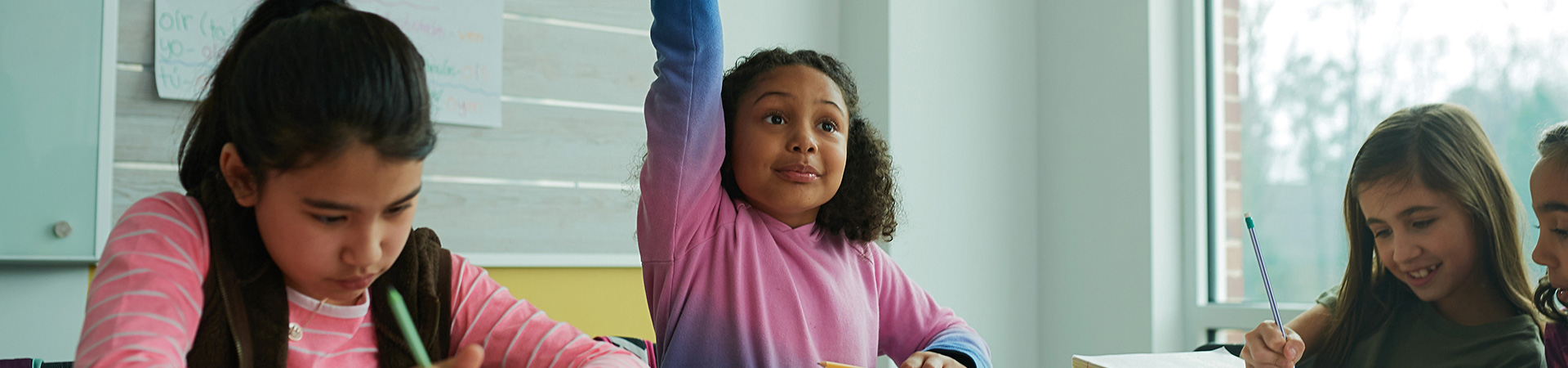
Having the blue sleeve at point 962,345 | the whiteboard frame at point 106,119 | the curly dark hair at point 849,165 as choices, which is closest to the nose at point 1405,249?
the blue sleeve at point 962,345

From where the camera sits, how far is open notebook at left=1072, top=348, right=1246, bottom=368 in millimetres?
980

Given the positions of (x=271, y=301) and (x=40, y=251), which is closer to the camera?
(x=271, y=301)

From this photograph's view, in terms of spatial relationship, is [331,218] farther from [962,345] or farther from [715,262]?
[962,345]

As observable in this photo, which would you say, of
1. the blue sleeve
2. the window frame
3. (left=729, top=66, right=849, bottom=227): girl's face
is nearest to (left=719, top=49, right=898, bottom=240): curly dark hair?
(left=729, top=66, right=849, bottom=227): girl's face

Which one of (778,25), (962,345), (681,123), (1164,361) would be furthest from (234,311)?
(778,25)

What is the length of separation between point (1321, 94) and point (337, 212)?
1.91 m

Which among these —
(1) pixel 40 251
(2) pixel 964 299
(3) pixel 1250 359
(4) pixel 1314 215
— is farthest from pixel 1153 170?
(1) pixel 40 251

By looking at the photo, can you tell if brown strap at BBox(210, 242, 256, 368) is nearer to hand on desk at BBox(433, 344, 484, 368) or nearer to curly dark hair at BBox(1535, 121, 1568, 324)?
hand on desk at BBox(433, 344, 484, 368)

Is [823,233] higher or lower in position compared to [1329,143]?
lower

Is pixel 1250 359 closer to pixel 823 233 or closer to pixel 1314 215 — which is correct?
pixel 823 233

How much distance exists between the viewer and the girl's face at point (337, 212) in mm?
633

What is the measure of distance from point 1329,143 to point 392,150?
6.10ft

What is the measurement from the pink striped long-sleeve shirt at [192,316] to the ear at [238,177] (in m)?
0.04

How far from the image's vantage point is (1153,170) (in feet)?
7.16
